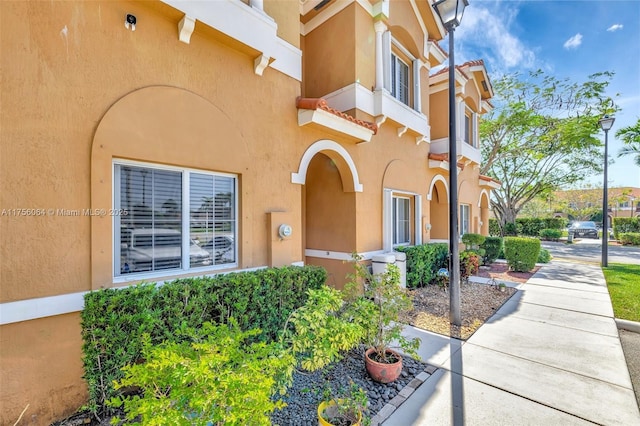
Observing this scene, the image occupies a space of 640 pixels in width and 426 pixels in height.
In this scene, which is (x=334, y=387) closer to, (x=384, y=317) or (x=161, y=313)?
(x=384, y=317)

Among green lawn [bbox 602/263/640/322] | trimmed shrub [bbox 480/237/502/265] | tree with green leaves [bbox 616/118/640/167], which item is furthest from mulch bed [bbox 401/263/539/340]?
tree with green leaves [bbox 616/118/640/167]

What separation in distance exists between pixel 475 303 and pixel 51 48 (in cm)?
1035

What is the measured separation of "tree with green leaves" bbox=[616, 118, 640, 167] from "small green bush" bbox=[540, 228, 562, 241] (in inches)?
524

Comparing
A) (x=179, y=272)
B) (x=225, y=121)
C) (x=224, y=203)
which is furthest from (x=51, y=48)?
(x=179, y=272)

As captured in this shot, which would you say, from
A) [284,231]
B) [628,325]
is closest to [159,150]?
[284,231]

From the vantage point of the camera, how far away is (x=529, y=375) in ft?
14.6

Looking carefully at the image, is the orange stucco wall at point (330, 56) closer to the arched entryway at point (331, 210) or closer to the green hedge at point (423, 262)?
the arched entryway at point (331, 210)

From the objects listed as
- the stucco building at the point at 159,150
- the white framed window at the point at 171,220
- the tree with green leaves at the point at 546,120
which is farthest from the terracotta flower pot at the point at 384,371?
the tree with green leaves at the point at 546,120

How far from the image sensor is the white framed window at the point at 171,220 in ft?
13.5

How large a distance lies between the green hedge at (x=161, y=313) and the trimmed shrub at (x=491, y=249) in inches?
532

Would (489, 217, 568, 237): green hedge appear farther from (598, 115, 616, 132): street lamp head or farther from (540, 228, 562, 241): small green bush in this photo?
(598, 115, 616, 132): street lamp head

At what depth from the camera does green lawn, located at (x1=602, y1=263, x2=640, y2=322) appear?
720cm

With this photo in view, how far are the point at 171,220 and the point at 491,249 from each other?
15.5 metres

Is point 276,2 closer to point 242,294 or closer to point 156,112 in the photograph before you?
point 156,112
